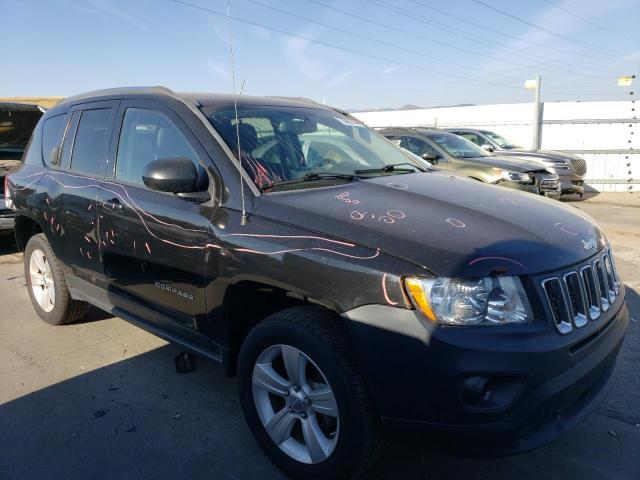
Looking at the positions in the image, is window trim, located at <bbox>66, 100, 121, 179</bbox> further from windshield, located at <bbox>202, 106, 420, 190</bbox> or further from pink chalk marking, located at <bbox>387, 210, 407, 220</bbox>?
pink chalk marking, located at <bbox>387, 210, 407, 220</bbox>

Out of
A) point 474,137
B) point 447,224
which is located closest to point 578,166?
point 474,137

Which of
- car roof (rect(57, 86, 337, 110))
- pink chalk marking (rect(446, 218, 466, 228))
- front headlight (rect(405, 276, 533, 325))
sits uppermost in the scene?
car roof (rect(57, 86, 337, 110))

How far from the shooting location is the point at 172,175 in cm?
259

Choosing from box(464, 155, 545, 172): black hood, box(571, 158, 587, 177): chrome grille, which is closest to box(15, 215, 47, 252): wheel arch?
box(464, 155, 545, 172): black hood

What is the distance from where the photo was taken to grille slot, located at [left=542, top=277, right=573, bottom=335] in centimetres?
203

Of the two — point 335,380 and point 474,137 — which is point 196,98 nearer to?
point 335,380

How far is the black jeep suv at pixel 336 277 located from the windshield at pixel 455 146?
20.1 feet

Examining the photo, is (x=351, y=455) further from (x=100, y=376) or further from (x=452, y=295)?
(x=100, y=376)

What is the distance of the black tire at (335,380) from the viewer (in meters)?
2.06

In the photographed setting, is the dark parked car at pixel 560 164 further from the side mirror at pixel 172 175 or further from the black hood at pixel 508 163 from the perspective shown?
the side mirror at pixel 172 175

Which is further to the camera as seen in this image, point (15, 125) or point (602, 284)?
point (15, 125)

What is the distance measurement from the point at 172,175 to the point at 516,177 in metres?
7.62

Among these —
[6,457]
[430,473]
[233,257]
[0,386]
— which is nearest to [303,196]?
[233,257]

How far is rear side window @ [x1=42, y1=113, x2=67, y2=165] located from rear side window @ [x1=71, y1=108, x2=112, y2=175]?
0.32 metres
